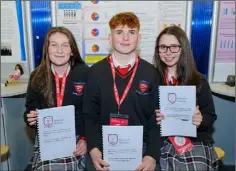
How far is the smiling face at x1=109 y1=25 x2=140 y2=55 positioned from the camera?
169 centimetres

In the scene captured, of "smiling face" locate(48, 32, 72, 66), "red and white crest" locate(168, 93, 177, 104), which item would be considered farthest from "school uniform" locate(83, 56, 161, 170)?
"smiling face" locate(48, 32, 72, 66)

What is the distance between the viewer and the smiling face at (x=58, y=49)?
1816mm

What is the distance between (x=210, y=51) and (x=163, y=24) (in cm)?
58

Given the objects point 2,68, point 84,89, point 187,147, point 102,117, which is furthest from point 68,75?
point 2,68

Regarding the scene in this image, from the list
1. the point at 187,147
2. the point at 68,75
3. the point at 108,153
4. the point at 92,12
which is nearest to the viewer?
the point at 108,153

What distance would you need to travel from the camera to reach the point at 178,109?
173cm

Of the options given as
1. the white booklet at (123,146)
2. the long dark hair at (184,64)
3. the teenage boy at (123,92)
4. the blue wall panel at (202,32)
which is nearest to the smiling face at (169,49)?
the long dark hair at (184,64)

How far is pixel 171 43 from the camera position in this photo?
73.1 inches

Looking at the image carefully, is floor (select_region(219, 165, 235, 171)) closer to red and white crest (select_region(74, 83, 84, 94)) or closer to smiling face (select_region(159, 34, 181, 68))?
smiling face (select_region(159, 34, 181, 68))

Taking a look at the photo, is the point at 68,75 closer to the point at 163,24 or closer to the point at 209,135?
the point at 209,135

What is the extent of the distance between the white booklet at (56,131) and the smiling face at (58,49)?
0.34 m

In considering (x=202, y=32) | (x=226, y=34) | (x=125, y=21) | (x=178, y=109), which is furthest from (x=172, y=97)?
(x=226, y=34)

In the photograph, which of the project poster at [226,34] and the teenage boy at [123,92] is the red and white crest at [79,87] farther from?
the project poster at [226,34]

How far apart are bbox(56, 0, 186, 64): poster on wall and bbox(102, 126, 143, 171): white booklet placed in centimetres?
136
